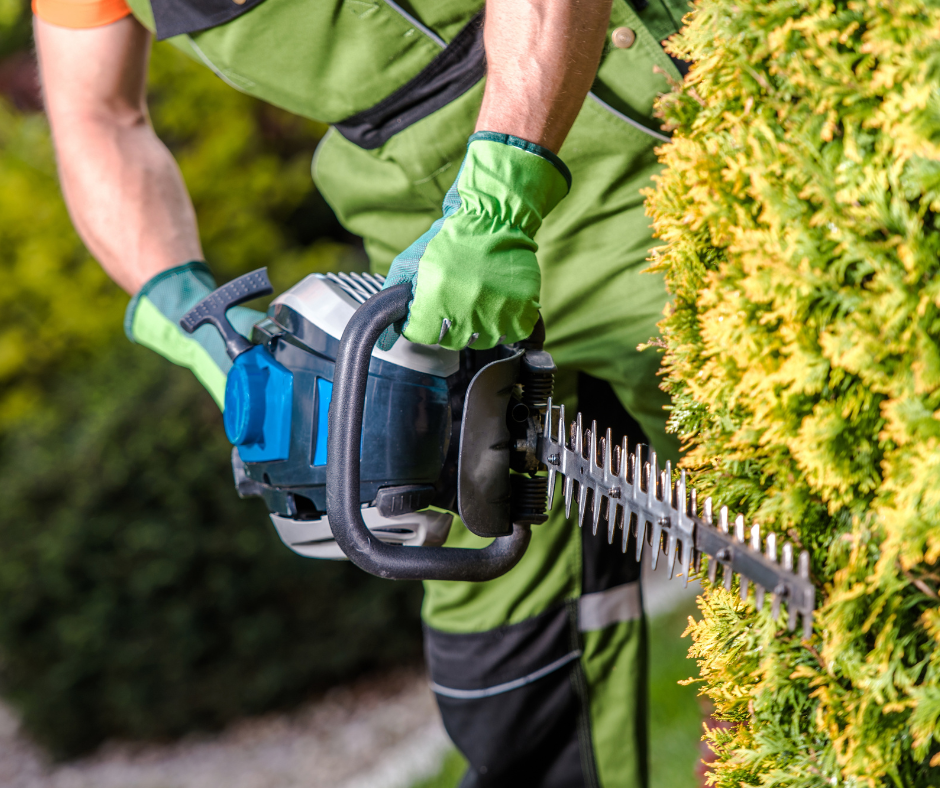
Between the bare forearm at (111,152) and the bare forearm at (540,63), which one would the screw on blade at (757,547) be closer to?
the bare forearm at (540,63)

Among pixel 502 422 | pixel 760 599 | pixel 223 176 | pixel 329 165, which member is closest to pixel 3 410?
pixel 223 176

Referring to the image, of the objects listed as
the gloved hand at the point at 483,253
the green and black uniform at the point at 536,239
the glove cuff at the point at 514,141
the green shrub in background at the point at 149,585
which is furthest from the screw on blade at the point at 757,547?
the green shrub in background at the point at 149,585

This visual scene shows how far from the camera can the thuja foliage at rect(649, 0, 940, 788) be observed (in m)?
0.69

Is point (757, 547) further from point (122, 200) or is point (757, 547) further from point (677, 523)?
point (122, 200)

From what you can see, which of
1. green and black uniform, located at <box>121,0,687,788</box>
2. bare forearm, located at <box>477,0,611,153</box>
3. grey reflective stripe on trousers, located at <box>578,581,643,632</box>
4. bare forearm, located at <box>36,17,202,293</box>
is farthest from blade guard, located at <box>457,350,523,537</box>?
bare forearm, located at <box>36,17,202,293</box>

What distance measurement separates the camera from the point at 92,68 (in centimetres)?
179

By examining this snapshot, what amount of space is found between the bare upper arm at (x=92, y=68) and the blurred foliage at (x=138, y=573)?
60.7 inches

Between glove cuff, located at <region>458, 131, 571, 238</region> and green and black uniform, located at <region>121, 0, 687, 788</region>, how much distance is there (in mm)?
273

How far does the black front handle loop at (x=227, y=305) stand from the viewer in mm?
1481

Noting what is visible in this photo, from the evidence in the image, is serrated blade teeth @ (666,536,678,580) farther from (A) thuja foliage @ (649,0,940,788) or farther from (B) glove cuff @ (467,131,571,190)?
(B) glove cuff @ (467,131,571,190)

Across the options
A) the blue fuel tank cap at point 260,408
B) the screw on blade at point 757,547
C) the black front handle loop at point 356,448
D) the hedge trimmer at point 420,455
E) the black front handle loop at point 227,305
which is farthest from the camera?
the black front handle loop at point 227,305

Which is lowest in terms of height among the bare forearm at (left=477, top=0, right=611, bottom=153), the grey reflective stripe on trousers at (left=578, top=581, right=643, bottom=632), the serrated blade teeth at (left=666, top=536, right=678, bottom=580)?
the grey reflective stripe on trousers at (left=578, top=581, right=643, bottom=632)

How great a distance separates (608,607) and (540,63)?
1173mm

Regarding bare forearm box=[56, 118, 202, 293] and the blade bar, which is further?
bare forearm box=[56, 118, 202, 293]
